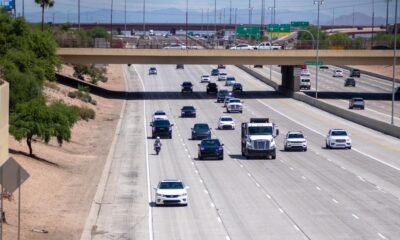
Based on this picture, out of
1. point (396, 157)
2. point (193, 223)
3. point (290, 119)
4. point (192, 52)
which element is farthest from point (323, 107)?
point (193, 223)

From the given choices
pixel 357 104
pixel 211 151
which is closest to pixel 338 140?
pixel 211 151

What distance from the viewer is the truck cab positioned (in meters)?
58.2

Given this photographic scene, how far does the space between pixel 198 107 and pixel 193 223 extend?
66.9 m

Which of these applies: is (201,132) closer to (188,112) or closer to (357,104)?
(188,112)

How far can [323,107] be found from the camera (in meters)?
98.0

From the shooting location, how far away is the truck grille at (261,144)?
58.3m

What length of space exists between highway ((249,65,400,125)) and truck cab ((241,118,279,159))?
86.9 feet

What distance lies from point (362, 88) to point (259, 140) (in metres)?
74.1

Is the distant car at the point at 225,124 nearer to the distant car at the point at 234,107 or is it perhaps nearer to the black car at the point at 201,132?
the black car at the point at 201,132

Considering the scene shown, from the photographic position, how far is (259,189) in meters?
45.2

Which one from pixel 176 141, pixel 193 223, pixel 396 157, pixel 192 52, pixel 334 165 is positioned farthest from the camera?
pixel 192 52

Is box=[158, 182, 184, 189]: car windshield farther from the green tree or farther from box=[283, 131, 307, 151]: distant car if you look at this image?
box=[283, 131, 307, 151]: distant car

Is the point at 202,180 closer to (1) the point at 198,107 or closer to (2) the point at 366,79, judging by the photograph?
(1) the point at 198,107

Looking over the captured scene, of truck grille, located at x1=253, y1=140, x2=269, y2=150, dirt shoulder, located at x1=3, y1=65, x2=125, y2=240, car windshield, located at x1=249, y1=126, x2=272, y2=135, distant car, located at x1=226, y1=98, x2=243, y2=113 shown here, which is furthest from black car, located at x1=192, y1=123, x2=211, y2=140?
distant car, located at x1=226, y1=98, x2=243, y2=113
